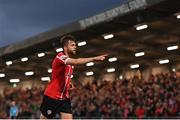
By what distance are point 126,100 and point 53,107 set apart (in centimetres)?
1219

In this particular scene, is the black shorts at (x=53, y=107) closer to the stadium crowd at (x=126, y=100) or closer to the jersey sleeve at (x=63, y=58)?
the jersey sleeve at (x=63, y=58)

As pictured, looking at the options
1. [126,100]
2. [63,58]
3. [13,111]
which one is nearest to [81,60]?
[63,58]

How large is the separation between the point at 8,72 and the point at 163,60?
46.8ft

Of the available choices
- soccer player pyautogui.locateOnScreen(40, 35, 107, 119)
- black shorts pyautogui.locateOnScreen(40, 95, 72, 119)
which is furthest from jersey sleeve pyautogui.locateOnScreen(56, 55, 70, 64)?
black shorts pyautogui.locateOnScreen(40, 95, 72, 119)

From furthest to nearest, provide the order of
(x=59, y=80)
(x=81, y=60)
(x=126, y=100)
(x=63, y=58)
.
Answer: (x=126, y=100) < (x=59, y=80) < (x=63, y=58) < (x=81, y=60)

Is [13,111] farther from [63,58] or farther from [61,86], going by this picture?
[63,58]

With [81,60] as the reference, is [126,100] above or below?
below

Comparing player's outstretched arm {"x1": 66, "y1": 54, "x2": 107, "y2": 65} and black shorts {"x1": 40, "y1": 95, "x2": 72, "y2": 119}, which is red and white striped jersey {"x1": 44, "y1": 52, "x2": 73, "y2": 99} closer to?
black shorts {"x1": 40, "y1": 95, "x2": 72, "y2": 119}

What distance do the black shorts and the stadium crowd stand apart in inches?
362

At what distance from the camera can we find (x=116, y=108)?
20.5m

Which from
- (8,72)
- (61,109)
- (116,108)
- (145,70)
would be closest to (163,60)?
(145,70)

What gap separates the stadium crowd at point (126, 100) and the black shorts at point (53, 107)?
919 cm

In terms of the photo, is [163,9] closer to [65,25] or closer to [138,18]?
[138,18]

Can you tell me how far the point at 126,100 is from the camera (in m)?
20.0
